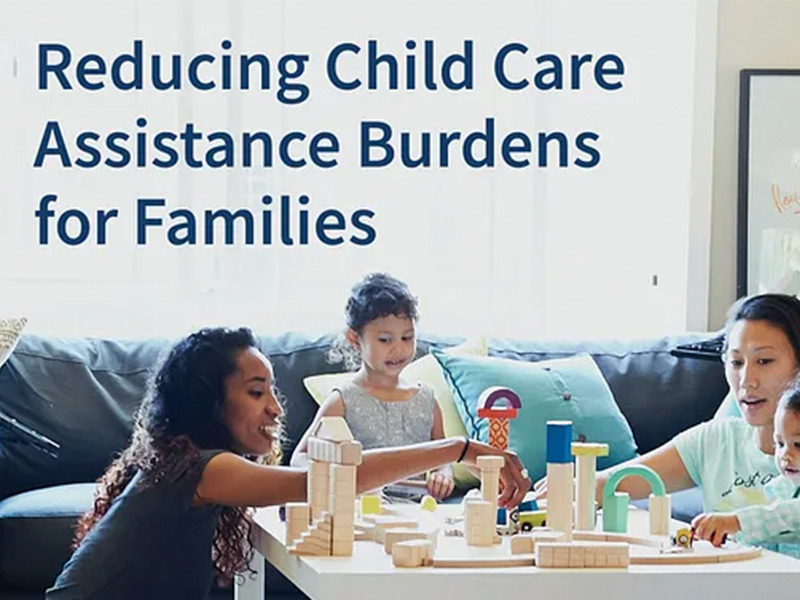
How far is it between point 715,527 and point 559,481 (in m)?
0.22

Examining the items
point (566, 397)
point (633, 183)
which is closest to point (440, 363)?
point (566, 397)

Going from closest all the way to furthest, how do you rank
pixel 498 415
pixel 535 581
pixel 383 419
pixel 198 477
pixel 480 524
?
pixel 535 581, pixel 480 524, pixel 198 477, pixel 498 415, pixel 383 419

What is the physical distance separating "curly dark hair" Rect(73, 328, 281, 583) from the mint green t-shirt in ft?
2.43

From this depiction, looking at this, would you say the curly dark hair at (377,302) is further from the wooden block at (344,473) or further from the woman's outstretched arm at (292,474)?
the wooden block at (344,473)

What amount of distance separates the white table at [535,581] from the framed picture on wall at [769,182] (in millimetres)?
2358

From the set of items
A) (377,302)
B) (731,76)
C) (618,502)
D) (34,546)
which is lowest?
(34,546)

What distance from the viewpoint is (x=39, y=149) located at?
4.14 meters

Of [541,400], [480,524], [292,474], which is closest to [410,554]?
[480,524]

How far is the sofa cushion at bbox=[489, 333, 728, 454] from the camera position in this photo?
366 centimetres

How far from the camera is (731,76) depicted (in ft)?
13.9

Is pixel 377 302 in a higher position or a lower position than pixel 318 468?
higher

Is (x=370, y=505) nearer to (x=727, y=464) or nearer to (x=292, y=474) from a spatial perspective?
(x=292, y=474)

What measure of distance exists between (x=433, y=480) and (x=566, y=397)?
2.21 ft

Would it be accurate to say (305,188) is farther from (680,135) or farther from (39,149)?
(680,135)
